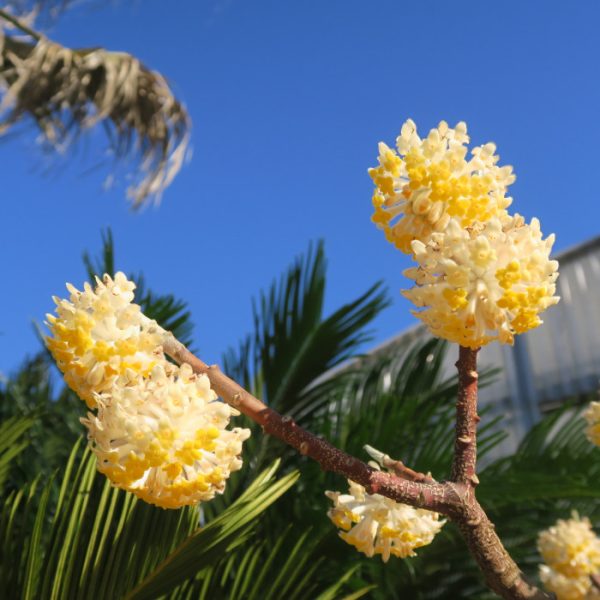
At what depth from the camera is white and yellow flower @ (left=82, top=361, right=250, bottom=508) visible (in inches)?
14.2

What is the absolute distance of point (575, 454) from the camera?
1.40 metres

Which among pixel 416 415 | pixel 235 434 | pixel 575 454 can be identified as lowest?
pixel 235 434

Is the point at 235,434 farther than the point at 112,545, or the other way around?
the point at 112,545

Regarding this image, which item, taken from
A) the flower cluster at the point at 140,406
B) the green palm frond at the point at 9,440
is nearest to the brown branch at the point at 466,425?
the flower cluster at the point at 140,406

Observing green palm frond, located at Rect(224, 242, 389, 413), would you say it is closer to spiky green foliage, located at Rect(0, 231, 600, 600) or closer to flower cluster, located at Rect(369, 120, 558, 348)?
spiky green foliage, located at Rect(0, 231, 600, 600)

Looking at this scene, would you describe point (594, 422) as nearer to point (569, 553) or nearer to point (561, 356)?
point (569, 553)

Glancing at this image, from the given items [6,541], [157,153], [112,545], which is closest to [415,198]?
[112,545]

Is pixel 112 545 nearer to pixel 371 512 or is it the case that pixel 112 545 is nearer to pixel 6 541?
pixel 6 541

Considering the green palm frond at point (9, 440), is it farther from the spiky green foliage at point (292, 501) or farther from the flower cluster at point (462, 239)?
the flower cluster at point (462, 239)

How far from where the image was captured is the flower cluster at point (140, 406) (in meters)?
0.36

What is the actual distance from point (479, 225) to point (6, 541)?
22.4 inches

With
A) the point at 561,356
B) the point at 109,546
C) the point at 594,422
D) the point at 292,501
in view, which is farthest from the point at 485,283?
the point at 561,356

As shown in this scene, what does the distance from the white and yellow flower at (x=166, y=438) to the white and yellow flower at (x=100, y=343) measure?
0.06 ft

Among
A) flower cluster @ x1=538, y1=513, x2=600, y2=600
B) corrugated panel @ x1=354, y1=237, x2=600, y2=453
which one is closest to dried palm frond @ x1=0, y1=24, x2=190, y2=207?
corrugated panel @ x1=354, y1=237, x2=600, y2=453
